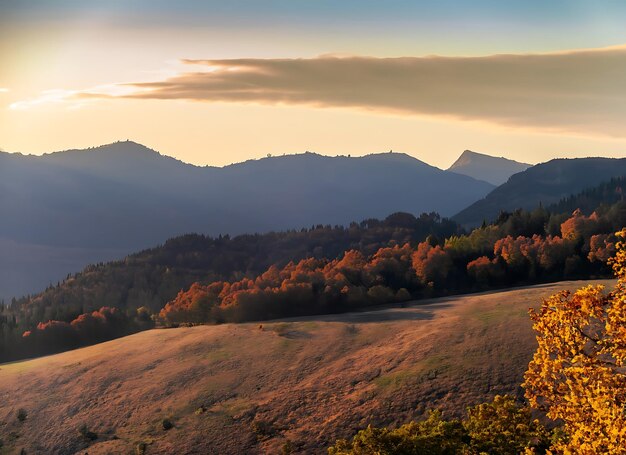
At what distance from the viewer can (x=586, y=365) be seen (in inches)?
1177

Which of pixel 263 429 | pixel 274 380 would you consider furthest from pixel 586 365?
pixel 274 380

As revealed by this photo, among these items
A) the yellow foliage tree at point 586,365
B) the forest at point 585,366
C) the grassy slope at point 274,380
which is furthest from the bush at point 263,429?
the yellow foliage tree at point 586,365

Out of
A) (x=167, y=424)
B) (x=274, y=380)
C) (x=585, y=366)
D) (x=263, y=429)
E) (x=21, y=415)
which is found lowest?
(x=21, y=415)

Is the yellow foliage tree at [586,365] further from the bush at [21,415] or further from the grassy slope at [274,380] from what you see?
the bush at [21,415]

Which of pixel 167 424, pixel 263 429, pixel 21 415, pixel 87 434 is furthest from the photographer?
pixel 21 415

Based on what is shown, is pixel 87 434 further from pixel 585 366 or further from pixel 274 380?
pixel 585 366

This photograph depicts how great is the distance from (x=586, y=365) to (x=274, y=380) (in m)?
108

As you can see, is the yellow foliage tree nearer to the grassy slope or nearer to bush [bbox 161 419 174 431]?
the grassy slope

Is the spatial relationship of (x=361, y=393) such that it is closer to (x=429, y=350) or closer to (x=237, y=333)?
(x=429, y=350)

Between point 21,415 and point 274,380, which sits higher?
point 274,380

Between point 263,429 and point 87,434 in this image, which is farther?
point 87,434

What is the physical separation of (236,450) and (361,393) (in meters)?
21.3

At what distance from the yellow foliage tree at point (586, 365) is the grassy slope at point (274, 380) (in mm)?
77753

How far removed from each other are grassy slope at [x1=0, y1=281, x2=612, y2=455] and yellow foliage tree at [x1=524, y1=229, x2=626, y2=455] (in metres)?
77.8
